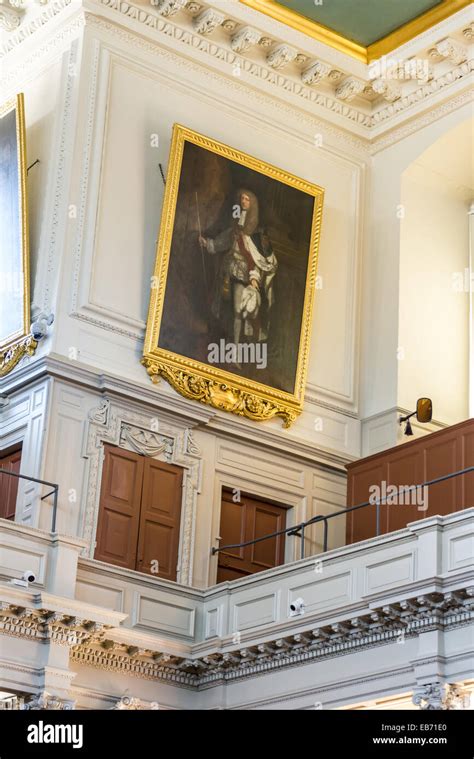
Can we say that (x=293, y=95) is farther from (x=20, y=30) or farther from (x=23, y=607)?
(x=23, y=607)

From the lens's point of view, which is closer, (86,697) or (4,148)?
(86,697)

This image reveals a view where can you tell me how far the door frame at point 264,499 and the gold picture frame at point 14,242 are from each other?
8.63 ft

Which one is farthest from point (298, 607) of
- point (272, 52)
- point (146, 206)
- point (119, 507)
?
point (272, 52)

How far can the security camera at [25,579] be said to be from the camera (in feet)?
44.8

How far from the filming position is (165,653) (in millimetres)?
14773

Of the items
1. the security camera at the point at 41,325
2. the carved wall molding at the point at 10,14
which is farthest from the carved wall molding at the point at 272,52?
the security camera at the point at 41,325

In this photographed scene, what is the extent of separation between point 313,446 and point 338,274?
237 cm

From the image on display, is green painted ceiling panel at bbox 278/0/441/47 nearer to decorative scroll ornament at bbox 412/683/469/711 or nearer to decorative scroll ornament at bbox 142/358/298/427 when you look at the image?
decorative scroll ornament at bbox 142/358/298/427

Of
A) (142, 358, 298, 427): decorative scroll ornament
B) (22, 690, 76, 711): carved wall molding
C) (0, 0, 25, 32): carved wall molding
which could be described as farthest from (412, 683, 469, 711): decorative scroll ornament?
(0, 0, 25, 32): carved wall molding

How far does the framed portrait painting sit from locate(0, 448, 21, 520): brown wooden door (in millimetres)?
1726

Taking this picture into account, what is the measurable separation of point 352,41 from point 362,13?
23.3 inches

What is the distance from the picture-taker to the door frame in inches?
642

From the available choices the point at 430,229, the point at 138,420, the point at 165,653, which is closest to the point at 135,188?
the point at 138,420

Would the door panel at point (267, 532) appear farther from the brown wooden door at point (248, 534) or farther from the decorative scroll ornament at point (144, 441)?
the decorative scroll ornament at point (144, 441)
